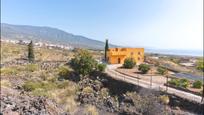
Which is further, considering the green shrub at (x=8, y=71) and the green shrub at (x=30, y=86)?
the green shrub at (x=8, y=71)

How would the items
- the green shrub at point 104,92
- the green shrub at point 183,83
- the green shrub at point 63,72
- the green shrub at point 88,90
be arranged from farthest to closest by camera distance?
the green shrub at point 63,72, the green shrub at point 88,90, the green shrub at point 104,92, the green shrub at point 183,83

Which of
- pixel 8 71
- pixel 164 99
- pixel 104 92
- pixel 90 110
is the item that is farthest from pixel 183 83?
pixel 8 71

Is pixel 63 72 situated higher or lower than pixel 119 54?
lower

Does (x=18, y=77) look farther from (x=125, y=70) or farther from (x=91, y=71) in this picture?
(x=125, y=70)

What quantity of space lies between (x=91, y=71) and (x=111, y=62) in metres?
11.2

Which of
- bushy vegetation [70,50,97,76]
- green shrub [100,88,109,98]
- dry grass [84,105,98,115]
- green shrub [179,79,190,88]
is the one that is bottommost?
dry grass [84,105,98,115]

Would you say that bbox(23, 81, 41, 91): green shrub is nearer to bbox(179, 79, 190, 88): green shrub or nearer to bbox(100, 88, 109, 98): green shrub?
bbox(100, 88, 109, 98): green shrub

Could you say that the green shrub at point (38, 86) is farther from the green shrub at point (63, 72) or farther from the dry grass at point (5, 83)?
the green shrub at point (63, 72)

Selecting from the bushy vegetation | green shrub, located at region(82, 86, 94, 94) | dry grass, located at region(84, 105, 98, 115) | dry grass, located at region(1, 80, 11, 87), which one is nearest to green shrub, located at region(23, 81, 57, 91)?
dry grass, located at region(1, 80, 11, 87)

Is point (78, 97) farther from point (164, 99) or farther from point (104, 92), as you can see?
point (164, 99)

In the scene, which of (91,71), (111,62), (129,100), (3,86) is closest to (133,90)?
(129,100)

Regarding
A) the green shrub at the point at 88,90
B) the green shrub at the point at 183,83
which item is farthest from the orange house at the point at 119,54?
the green shrub at the point at 183,83

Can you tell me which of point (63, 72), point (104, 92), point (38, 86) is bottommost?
point (104, 92)

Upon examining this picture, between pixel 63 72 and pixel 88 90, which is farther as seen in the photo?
pixel 63 72
